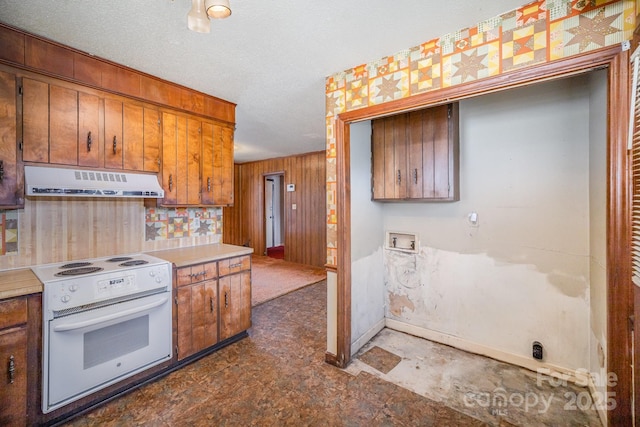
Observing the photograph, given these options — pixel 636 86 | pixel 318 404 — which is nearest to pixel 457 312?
pixel 318 404

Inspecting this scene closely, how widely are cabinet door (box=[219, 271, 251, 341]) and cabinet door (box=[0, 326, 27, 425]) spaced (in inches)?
51.0

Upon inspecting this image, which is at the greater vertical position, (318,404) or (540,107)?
(540,107)

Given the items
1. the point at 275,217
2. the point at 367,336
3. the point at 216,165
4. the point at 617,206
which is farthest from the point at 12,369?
the point at 275,217

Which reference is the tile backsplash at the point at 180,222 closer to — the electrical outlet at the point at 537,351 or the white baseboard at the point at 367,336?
the white baseboard at the point at 367,336

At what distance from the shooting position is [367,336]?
2.81 meters

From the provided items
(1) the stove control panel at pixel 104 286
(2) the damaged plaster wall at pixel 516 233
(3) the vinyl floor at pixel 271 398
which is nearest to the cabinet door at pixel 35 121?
(1) the stove control panel at pixel 104 286

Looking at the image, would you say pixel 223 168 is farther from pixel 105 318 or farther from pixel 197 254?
pixel 105 318

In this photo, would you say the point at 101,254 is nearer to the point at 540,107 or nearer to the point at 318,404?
the point at 318,404

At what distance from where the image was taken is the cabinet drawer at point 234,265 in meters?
2.65

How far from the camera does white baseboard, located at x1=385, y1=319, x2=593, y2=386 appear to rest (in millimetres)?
2158

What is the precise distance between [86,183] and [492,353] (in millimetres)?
3663

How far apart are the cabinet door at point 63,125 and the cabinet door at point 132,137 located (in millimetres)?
315

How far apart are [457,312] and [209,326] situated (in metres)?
2.38

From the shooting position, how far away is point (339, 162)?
7.81ft
